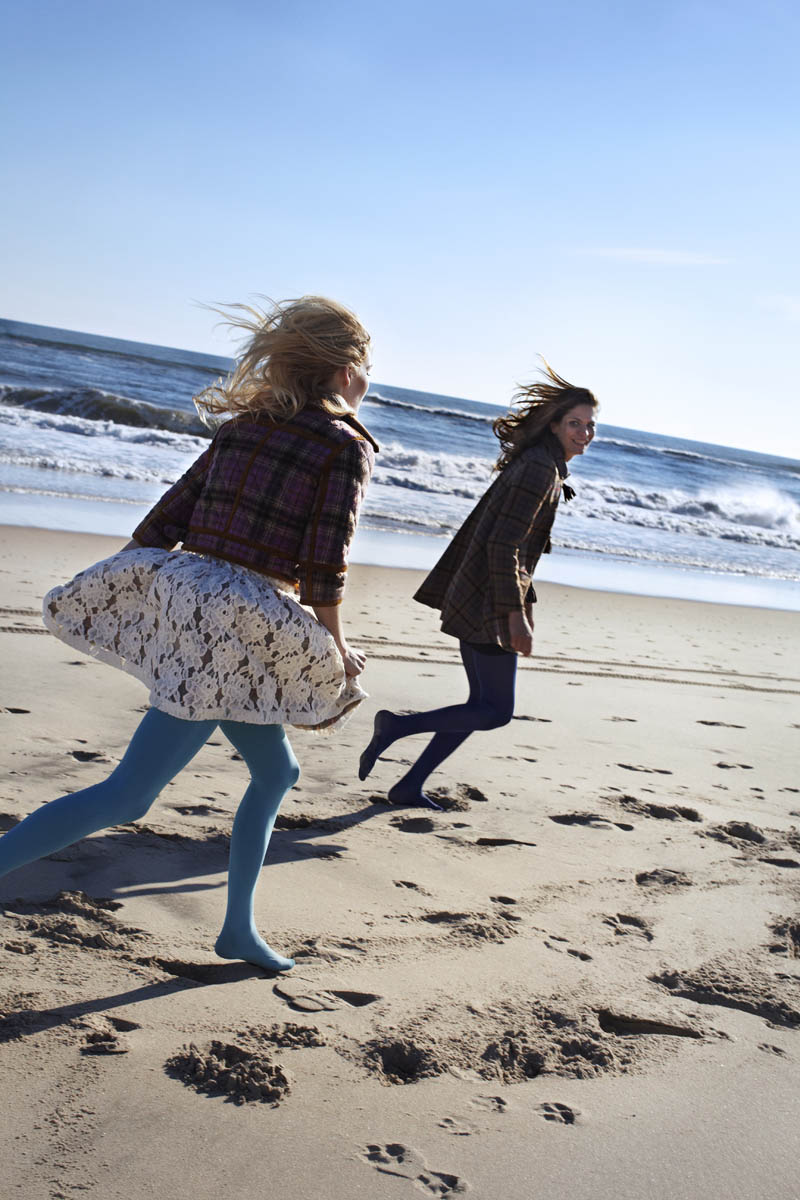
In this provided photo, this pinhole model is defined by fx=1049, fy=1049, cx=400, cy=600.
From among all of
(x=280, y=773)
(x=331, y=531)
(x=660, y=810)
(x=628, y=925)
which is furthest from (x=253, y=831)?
(x=660, y=810)

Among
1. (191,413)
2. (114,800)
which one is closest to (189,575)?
(114,800)

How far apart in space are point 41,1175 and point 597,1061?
121 centimetres

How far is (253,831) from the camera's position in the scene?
249cm

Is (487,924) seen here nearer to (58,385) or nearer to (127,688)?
(127,688)

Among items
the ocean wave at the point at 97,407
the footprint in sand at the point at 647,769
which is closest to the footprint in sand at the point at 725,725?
the footprint in sand at the point at 647,769

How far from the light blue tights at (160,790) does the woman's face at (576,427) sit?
6.28 feet

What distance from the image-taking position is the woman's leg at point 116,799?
2.19 metres

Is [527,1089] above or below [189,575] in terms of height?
below

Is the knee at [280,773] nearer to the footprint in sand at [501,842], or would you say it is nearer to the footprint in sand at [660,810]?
the footprint in sand at [501,842]

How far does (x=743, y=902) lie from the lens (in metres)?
3.38

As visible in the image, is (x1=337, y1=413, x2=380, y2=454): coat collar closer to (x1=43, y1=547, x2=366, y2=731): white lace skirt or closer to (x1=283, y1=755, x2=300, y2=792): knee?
(x1=43, y1=547, x2=366, y2=731): white lace skirt

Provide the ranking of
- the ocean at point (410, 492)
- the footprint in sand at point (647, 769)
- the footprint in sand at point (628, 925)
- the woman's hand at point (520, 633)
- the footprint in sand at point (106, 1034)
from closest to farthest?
the footprint in sand at point (106, 1034)
the footprint in sand at point (628, 925)
the woman's hand at point (520, 633)
the footprint in sand at point (647, 769)
the ocean at point (410, 492)

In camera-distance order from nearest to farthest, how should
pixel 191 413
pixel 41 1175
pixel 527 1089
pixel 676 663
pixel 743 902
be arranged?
pixel 41 1175, pixel 527 1089, pixel 743 902, pixel 676 663, pixel 191 413

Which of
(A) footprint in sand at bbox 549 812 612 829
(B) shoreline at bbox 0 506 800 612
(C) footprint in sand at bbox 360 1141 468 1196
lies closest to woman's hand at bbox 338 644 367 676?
(C) footprint in sand at bbox 360 1141 468 1196
